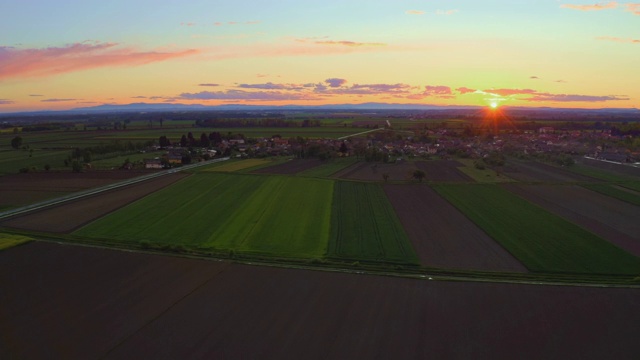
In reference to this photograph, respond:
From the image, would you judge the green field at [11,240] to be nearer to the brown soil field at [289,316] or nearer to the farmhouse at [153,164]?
the brown soil field at [289,316]

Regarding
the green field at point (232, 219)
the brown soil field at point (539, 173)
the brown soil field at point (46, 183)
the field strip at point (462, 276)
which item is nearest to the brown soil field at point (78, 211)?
the green field at point (232, 219)

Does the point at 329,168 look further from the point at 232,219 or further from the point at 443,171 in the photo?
the point at 232,219

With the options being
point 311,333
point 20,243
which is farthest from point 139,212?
point 311,333

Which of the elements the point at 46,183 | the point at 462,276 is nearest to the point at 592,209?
the point at 462,276

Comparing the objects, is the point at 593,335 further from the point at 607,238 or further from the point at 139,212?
the point at 139,212

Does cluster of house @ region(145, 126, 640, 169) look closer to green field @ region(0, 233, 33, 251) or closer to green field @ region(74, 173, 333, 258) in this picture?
green field @ region(74, 173, 333, 258)

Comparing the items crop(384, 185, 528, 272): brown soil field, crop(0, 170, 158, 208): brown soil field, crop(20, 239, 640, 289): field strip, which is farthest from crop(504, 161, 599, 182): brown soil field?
crop(0, 170, 158, 208): brown soil field

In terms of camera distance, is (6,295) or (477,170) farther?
(477,170)
